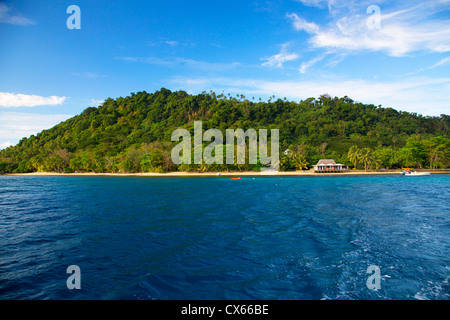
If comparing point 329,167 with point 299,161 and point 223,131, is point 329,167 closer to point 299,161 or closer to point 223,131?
point 299,161

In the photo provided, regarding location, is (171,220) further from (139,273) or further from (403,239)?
(403,239)

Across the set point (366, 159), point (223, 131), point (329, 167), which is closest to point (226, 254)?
point (329, 167)

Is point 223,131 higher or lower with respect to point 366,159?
higher

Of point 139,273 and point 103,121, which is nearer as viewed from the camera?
point 139,273

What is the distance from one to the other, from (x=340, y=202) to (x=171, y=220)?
19.2 metres

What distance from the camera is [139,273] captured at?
1012cm

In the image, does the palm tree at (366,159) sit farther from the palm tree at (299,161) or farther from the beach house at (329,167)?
the palm tree at (299,161)

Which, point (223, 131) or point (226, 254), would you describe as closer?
point (226, 254)

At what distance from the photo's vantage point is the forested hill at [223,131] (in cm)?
8944

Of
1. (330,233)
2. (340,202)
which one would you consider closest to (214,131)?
(340,202)

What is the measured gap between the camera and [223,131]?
5172 inches

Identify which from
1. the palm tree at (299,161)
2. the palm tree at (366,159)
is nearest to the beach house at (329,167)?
the palm tree at (299,161)

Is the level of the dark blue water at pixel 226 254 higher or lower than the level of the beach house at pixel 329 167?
lower
